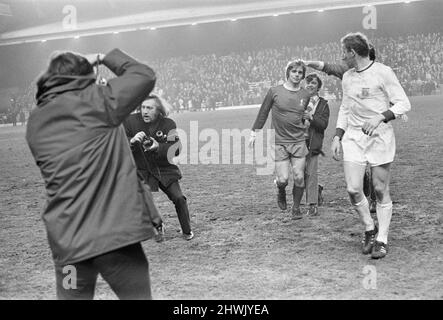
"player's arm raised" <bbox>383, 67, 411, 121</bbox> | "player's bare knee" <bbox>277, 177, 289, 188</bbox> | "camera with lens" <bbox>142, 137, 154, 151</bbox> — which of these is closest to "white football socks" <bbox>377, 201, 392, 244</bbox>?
"player's arm raised" <bbox>383, 67, 411, 121</bbox>

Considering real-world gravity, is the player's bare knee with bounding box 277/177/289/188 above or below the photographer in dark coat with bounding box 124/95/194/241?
below

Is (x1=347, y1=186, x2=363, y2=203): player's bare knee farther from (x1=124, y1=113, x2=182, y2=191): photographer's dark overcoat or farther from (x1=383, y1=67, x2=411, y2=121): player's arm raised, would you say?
(x1=124, y1=113, x2=182, y2=191): photographer's dark overcoat

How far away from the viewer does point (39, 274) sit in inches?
200

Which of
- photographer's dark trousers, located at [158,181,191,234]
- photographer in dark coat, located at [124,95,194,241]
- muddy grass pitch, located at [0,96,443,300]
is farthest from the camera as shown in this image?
photographer's dark trousers, located at [158,181,191,234]

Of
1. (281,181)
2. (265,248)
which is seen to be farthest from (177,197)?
(281,181)

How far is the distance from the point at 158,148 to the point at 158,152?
0.08 metres

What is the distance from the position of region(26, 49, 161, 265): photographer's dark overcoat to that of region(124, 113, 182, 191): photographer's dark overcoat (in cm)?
302

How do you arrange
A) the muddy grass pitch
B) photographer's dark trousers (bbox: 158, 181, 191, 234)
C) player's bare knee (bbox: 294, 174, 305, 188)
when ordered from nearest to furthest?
the muddy grass pitch, photographer's dark trousers (bbox: 158, 181, 191, 234), player's bare knee (bbox: 294, 174, 305, 188)

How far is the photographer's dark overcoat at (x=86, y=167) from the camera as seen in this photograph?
256 centimetres

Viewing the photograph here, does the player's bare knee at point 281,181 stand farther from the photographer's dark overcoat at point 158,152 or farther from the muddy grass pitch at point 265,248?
the photographer's dark overcoat at point 158,152

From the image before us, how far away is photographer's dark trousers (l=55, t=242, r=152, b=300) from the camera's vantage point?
102 inches

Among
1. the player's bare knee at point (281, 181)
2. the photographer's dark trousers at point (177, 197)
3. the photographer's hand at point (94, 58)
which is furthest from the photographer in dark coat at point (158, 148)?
the photographer's hand at point (94, 58)

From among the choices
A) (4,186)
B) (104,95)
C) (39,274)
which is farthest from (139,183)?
(4,186)
